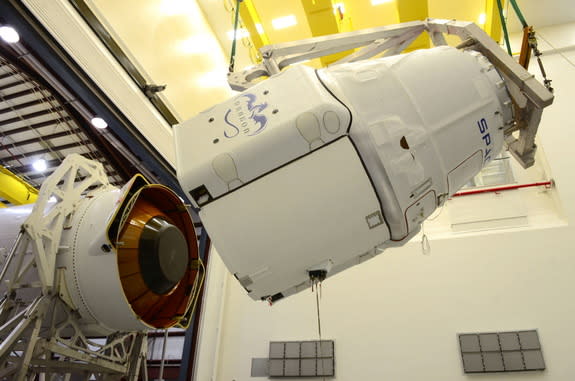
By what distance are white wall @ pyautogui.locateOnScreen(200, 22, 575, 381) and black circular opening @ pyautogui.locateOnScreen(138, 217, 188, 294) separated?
11.0 feet

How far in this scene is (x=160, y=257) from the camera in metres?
2.66

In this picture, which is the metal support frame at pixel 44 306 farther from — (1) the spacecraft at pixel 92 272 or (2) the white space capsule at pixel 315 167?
(2) the white space capsule at pixel 315 167

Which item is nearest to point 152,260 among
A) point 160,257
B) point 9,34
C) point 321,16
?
point 160,257

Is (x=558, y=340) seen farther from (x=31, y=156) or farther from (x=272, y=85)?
(x=31, y=156)

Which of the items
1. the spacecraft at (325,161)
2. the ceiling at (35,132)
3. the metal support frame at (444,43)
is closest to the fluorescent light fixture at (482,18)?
the metal support frame at (444,43)

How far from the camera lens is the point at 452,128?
1954 millimetres

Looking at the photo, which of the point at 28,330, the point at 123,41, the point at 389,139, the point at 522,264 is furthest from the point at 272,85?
the point at 522,264

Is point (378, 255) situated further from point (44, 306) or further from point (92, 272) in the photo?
point (44, 306)

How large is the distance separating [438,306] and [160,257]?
4.06 metres

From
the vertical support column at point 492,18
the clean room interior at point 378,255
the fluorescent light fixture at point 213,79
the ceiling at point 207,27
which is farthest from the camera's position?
the fluorescent light fixture at point 213,79

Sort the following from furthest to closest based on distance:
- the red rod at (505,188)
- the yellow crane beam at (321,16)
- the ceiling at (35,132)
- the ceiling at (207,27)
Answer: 1. the ceiling at (35,132)
2. the yellow crane beam at (321,16)
3. the red rod at (505,188)
4. the ceiling at (207,27)

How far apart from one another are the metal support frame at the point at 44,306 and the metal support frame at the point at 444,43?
1713mm

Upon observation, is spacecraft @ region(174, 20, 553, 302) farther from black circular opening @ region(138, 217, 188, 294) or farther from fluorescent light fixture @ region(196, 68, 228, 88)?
fluorescent light fixture @ region(196, 68, 228, 88)

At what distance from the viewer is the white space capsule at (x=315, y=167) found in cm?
179
